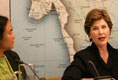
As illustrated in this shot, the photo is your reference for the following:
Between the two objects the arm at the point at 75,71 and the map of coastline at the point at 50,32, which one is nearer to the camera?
the arm at the point at 75,71

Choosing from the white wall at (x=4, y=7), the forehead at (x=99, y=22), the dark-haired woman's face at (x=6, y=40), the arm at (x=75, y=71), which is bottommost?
the arm at (x=75, y=71)

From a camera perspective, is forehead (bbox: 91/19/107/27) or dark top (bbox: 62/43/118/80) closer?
dark top (bbox: 62/43/118/80)

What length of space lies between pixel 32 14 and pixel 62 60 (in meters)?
0.56

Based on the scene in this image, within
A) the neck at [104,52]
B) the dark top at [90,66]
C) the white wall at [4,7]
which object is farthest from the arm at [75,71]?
the white wall at [4,7]

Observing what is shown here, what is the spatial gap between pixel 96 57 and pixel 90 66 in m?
0.12

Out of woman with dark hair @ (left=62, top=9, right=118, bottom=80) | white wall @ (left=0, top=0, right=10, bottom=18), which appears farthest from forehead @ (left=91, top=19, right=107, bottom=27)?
white wall @ (left=0, top=0, right=10, bottom=18)

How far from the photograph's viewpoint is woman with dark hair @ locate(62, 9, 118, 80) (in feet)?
4.14

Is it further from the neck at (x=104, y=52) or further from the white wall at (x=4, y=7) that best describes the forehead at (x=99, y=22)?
the white wall at (x=4, y=7)

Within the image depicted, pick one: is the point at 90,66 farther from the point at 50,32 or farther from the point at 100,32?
the point at 50,32

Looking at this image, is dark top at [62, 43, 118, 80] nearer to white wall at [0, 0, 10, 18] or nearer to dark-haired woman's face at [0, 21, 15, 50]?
dark-haired woman's face at [0, 21, 15, 50]

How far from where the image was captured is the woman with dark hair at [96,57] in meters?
1.26

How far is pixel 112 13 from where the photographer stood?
1.89 m

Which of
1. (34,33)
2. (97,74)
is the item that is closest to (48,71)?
(34,33)

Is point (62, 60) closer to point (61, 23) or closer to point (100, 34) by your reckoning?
point (61, 23)
